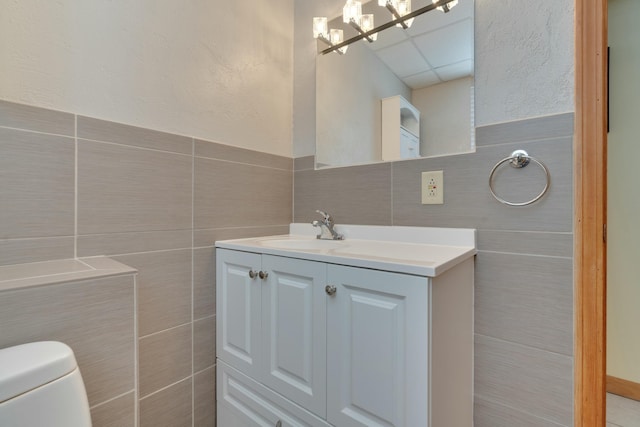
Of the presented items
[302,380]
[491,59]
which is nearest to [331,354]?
[302,380]

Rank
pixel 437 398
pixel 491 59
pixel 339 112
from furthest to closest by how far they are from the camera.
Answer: pixel 339 112
pixel 491 59
pixel 437 398

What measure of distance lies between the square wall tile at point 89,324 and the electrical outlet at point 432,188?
974 millimetres

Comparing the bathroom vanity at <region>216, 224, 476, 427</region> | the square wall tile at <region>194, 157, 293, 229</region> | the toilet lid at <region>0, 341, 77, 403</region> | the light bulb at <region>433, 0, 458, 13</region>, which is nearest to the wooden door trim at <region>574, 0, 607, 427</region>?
the bathroom vanity at <region>216, 224, 476, 427</region>

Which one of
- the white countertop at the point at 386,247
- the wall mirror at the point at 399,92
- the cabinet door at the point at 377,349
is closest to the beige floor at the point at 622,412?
the white countertop at the point at 386,247

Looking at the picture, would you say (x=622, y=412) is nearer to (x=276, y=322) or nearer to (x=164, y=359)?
(x=276, y=322)

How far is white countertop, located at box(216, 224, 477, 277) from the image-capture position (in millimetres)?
712

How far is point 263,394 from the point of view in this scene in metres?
0.99

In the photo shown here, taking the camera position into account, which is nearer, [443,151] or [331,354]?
[331,354]

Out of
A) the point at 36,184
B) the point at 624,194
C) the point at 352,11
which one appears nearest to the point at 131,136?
the point at 36,184

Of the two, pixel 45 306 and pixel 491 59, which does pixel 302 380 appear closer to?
pixel 45 306

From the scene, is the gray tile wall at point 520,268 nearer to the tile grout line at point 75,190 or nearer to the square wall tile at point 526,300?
the square wall tile at point 526,300

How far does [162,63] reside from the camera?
1.05m

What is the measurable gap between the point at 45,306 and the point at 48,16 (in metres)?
0.81

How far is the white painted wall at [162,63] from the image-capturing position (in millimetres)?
802
